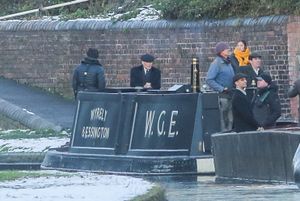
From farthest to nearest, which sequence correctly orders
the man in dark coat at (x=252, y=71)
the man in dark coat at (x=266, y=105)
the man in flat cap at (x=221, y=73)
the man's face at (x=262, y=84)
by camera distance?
the man in flat cap at (x=221, y=73) → the man in dark coat at (x=252, y=71) → the man's face at (x=262, y=84) → the man in dark coat at (x=266, y=105)

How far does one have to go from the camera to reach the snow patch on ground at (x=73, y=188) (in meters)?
12.5

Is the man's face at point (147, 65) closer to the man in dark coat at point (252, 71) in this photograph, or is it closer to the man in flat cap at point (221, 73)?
the man in flat cap at point (221, 73)

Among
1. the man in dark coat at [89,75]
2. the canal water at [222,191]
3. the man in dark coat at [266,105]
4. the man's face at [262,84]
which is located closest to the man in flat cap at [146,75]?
the man in dark coat at [89,75]

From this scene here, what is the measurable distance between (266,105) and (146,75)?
126 inches

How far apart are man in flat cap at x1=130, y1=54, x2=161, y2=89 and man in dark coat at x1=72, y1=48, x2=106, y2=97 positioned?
1.12m

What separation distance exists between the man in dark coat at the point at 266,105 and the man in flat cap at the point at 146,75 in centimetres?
276

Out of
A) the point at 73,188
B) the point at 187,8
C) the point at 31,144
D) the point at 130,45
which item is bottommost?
the point at 73,188

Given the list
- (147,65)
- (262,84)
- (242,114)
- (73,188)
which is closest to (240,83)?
(242,114)

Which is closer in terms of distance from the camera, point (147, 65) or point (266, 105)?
point (266, 105)

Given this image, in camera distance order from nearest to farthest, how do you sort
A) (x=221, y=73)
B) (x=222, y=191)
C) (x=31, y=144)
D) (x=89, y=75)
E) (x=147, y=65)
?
(x=222, y=191) < (x=221, y=73) < (x=147, y=65) < (x=89, y=75) < (x=31, y=144)

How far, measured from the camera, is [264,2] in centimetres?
2697

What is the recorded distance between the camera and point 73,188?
1336 centimetres

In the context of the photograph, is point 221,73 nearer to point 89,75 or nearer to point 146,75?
point 146,75

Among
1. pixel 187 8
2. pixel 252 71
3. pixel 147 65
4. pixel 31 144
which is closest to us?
pixel 252 71
